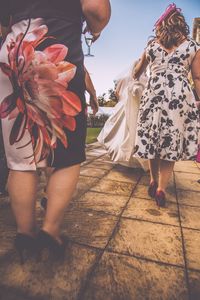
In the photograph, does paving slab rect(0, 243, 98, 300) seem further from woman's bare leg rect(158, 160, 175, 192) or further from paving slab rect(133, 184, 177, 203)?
paving slab rect(133, 184, 177, 203)

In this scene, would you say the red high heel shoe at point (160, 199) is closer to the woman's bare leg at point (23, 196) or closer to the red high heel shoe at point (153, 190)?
the red high heel shoe at point (153, 190)

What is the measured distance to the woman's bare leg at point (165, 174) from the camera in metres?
2.26

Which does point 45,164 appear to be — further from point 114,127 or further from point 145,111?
point 114,127

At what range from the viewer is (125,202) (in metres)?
2.22

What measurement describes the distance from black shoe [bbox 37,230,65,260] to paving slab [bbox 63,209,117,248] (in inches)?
9.6

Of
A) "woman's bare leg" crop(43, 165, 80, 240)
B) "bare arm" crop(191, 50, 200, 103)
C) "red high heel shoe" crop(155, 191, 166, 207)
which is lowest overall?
"red high heel shoe" crop(155, 191, 166, 207)

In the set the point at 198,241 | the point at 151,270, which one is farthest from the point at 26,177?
the point at 198,241

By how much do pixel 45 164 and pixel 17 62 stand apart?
0.48m

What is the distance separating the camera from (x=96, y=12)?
1132 millimetres

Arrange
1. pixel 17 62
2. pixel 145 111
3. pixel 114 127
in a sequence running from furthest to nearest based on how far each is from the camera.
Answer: pixel 114 127 → pixel 145 111 → pixel 17 62

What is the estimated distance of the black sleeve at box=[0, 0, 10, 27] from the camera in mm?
1175

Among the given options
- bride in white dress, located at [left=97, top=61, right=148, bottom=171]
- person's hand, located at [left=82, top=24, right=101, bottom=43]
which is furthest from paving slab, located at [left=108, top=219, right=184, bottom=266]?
bride in white dress, located at [left=97, top=61, right=148, bottom=171]

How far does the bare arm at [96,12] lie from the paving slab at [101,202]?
1324 mm

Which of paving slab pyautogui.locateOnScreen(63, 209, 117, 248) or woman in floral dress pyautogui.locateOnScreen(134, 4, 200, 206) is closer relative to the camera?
paving slab pyautogui.locateOnScreen(63, 209, 117, 248)
